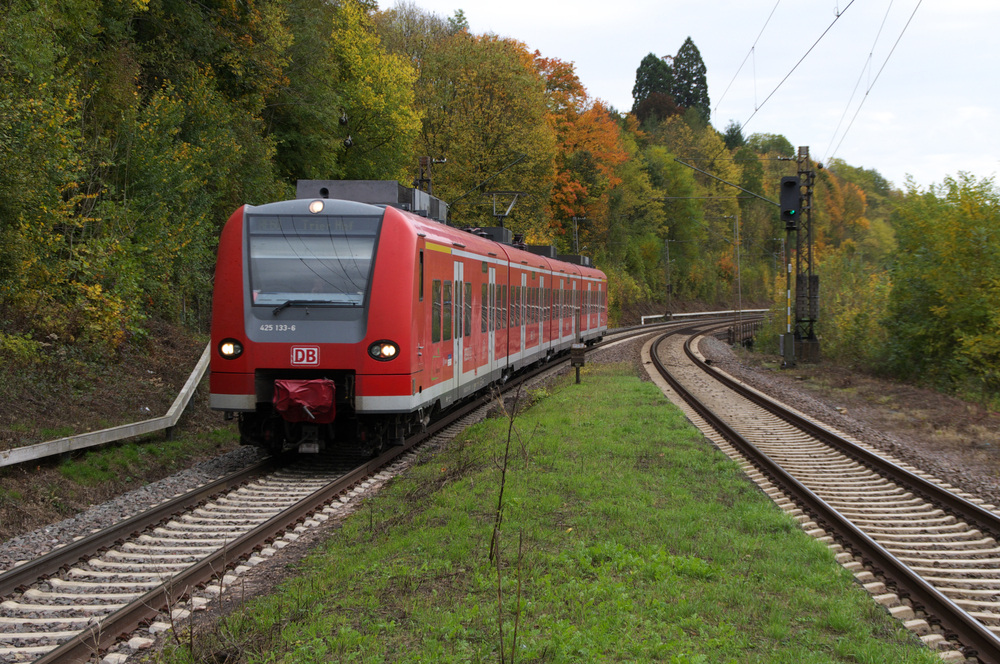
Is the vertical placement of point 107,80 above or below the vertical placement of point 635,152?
below

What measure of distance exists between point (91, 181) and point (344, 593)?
38.2 ft

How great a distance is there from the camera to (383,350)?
33.8ft

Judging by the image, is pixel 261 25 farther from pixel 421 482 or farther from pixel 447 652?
pixel 447 652

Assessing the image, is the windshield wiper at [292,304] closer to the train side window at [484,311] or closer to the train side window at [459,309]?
the train side window at [459,309]

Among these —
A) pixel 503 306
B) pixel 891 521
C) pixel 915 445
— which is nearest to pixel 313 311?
pixel 891 521

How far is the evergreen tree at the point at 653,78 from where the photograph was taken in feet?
348

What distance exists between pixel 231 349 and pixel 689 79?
104794mm

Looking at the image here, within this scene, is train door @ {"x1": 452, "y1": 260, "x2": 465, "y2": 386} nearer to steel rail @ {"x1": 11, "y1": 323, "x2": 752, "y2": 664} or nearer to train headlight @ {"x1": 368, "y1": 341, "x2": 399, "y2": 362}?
steel rail @ {"x1": 11, "y1": 323, "x2": 752, "y2": 664}

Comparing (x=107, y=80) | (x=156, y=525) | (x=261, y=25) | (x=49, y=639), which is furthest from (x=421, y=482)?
(x=261, y=25)

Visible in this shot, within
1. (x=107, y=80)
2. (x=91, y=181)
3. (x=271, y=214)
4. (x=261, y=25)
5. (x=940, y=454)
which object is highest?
(x=261, y=25)

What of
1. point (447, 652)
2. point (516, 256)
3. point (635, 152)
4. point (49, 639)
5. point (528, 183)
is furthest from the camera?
point (635, 152)

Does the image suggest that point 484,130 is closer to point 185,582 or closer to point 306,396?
point 306,396

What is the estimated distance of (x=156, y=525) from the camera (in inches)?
316

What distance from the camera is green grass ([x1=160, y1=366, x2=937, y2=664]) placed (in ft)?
16.4
